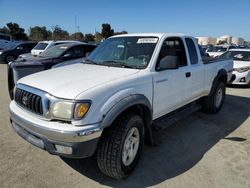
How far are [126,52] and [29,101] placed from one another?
178cm

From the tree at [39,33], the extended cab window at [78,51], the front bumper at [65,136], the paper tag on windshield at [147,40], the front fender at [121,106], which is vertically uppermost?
the tree at [39,33]

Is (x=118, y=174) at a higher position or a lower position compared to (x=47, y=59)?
lower

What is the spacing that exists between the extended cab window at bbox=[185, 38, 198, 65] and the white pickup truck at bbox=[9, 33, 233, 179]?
1.7 inches

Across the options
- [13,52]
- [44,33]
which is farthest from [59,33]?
[13,52]

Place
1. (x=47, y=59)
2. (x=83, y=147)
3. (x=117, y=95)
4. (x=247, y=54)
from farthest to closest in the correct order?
1. (x=247, y=54)
2. (x=47, y=59)
3. (x=117, y=95)
4. (x=83, y=147)

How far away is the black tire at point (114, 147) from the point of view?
3.04 m

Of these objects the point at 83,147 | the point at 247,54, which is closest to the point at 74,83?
the point at 83,147

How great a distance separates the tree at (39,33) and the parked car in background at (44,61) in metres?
43.1

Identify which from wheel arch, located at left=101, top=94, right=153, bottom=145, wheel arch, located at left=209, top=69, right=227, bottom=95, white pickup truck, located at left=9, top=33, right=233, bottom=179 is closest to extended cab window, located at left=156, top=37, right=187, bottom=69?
white pickup truck, located at left=9, top=33, right=233, bottom=179

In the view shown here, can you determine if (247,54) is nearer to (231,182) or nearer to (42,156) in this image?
(231,182)

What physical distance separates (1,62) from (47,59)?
11.4m

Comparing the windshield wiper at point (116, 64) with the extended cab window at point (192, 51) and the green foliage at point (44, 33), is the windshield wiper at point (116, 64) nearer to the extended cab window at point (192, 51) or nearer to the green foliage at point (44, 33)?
the extended cab window at point (192, 51)

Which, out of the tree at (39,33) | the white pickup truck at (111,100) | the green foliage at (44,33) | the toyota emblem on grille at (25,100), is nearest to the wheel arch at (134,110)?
the white pickup truck at (111,100)

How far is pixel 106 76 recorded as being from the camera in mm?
3373
